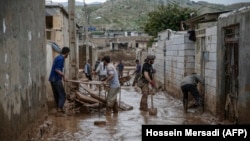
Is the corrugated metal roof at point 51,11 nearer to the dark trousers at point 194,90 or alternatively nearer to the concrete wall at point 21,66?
the dark trousers at point 194,90

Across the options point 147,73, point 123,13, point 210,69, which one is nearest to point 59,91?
point 147,73

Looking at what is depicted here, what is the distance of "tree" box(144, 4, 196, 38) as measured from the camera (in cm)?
Answer: 3309

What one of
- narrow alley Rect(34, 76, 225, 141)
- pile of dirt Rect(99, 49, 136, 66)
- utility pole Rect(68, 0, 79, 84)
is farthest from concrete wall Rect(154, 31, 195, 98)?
pile of dirt Rect(99, 49, 136, 66)

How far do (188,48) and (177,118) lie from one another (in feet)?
14.3

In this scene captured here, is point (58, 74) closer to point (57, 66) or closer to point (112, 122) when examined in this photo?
point (57, 66)

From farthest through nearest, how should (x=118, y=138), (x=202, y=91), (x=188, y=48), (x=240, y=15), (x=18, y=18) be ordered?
(x=188, y=48)
(x=202, y=91)
(x=240, y=15)
(x=118, y=138)
(x=18, y=18)

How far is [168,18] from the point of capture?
33.5 m

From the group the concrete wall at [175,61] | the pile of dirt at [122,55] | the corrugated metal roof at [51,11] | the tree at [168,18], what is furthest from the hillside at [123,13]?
the corrugated metal roof at [51,11]

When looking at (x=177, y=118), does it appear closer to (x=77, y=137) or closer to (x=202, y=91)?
(x=202, y=91)

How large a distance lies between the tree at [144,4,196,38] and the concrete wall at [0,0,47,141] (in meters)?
23.8

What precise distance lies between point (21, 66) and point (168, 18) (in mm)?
26816

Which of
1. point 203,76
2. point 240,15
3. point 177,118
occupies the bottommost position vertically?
point 177,118

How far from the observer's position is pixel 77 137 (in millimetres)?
8930

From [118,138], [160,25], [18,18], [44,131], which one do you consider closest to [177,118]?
[118,138]
